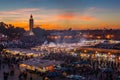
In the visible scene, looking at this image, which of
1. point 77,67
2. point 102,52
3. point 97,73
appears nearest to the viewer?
point 97,73

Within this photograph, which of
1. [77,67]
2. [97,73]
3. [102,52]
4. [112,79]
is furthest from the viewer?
[102,52]

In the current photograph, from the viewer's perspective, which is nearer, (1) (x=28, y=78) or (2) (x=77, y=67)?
(1) (x=28, y=78)

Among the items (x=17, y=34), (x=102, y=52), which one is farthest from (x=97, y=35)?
(x=102, y=52)

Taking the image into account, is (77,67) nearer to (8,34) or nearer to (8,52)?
(8,52)

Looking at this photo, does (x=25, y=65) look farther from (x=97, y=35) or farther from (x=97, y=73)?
(x=97, y=35)

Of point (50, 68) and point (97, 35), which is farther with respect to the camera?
point (97, 35)

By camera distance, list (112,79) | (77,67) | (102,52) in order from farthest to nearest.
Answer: (102,52) < (77,67) < (112,79)

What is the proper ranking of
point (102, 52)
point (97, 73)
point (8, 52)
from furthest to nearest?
point (8, 52) < point (102, 52) < point (97, 73)

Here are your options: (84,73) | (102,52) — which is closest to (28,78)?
(84,73)
